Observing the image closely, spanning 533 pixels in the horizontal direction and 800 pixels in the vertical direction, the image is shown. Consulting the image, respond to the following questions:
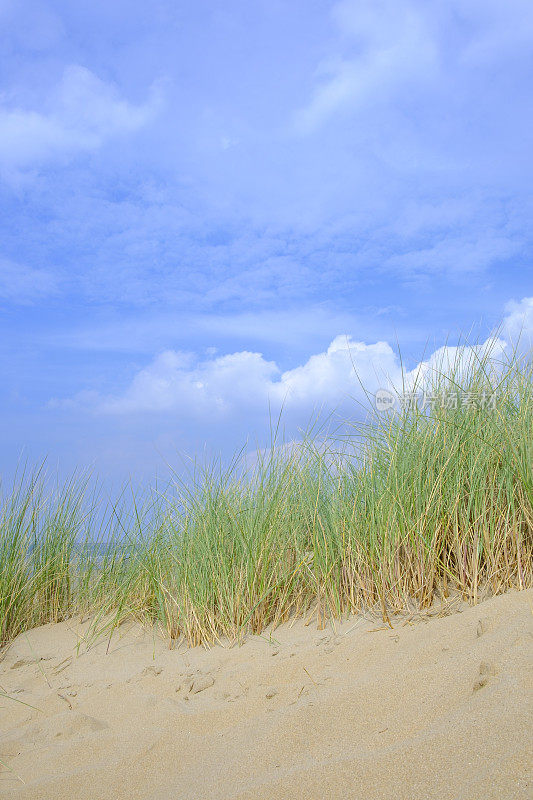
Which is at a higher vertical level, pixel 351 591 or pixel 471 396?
pixel 471 396

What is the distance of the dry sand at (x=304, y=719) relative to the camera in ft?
5.93

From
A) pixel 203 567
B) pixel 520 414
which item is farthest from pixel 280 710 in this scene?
pixel 520 414

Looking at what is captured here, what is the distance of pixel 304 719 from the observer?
2266mm

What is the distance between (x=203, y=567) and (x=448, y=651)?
1579mm

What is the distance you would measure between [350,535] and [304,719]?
3.62ft

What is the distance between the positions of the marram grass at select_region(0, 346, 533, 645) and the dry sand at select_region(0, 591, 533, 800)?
0.63 feet

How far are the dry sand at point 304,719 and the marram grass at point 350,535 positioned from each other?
0.19 meters

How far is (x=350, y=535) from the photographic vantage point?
127 inches

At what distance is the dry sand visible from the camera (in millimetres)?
1809

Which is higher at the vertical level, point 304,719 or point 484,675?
point 484,675

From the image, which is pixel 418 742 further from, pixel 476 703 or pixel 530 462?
pixel 530 462

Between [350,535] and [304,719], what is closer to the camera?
[304,719]

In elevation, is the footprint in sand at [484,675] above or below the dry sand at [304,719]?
above

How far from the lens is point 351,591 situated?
3.16 meters
